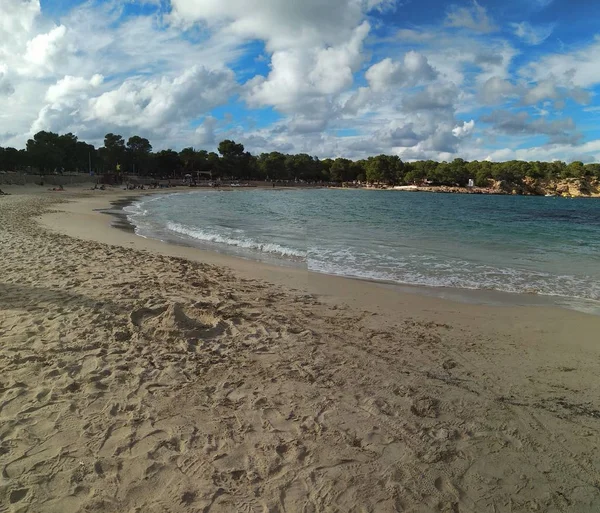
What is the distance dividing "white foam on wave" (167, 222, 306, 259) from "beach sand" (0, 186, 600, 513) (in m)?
6.61

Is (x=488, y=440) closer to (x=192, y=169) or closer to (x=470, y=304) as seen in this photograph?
(x=470, y=304)

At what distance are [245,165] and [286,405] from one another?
145 m

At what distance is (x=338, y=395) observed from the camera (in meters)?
4.24

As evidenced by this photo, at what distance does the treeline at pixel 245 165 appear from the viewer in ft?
284

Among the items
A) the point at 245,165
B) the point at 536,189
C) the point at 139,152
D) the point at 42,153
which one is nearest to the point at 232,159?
the point at 245,165

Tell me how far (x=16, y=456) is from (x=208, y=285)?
18.4 ft

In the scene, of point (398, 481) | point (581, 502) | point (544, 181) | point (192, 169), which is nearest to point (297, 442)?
point (398, 481)

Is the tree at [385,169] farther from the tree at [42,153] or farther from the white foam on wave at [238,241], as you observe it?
the white foam on wave at [238,241]

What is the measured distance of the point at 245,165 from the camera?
143625 mm

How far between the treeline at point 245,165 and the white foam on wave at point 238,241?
7661 cm

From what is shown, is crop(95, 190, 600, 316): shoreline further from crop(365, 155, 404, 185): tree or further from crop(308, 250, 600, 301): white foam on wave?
crop(365, 155, 404, 185): tree

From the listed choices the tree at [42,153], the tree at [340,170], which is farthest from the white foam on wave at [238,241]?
the tree at [340,170]

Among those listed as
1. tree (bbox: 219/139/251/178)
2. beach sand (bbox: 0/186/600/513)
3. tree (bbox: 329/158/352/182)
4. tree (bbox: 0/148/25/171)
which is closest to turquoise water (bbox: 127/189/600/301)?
beach sand (bbox: 0/186/600/513)

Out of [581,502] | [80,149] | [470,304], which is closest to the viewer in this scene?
[581,502]
